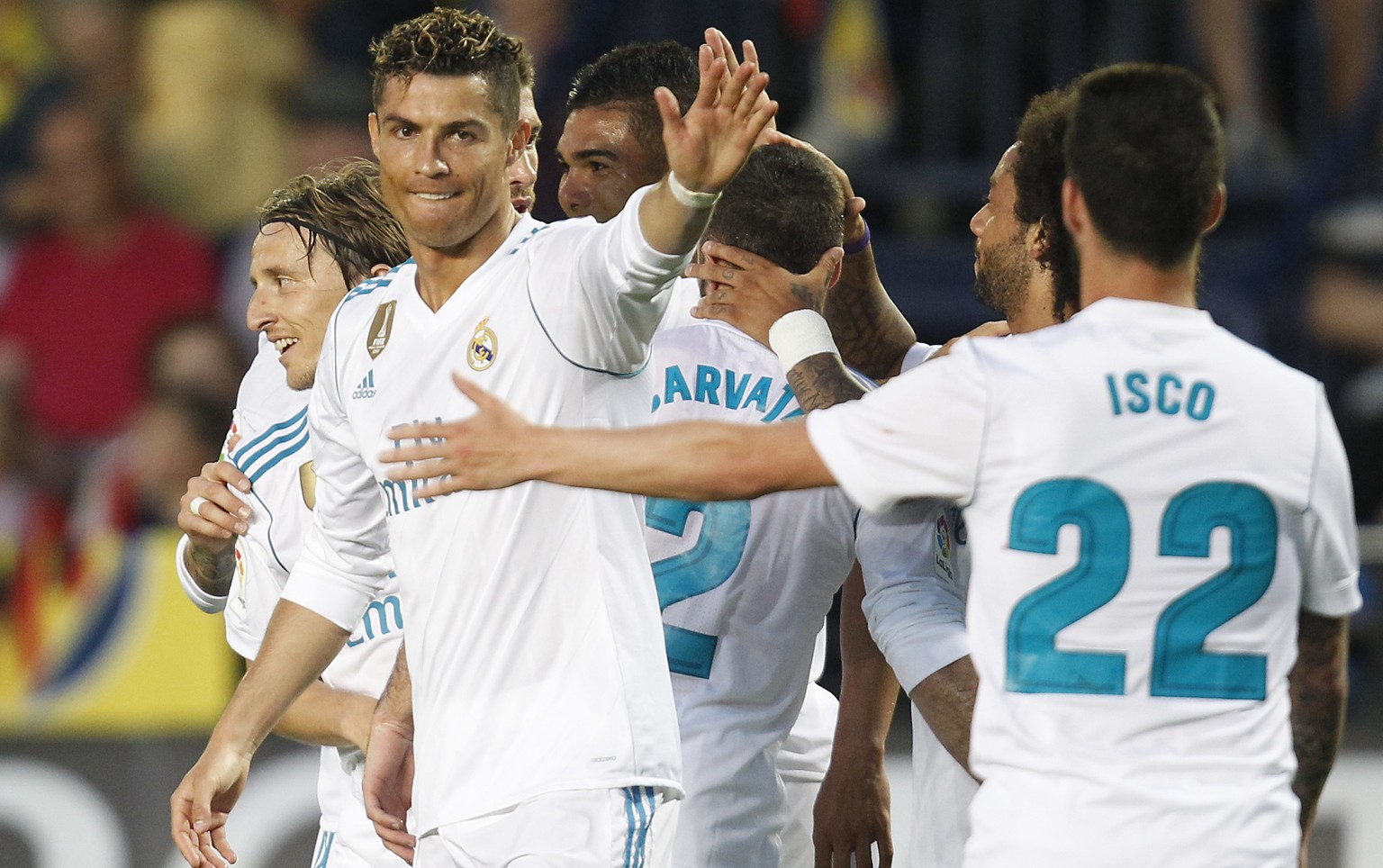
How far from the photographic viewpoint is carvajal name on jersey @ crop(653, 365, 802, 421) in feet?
12.2

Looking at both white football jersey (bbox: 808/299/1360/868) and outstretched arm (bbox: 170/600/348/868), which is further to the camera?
outstretched arm (bbox: 170/600/348/868)

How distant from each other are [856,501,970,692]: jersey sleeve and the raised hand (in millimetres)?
820

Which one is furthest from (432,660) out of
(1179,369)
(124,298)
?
(124,298)

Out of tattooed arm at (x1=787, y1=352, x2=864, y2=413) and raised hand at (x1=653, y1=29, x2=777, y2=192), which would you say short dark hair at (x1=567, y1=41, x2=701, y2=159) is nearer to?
tattooed arm at (x1=787, y1=352, x2=864, y2=413)

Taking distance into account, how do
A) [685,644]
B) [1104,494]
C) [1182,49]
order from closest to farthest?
[1104,494]
[685,644]
[1182,49]

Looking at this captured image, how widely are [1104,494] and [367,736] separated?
6.05ft

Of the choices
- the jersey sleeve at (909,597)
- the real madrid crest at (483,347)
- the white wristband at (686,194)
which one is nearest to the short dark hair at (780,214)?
the jersey sleeve at (909,597)

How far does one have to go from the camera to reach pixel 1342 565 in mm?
2670

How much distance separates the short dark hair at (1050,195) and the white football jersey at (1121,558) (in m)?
0.83

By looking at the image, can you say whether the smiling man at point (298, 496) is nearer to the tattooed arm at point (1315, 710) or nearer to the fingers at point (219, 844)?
the fingers at point (219, 844)

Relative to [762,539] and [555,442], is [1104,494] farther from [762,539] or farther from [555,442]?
[762,539]

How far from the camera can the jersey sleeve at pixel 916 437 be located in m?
2.53

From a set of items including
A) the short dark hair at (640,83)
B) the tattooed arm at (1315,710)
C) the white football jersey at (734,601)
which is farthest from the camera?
the short dark hair at (640,83)

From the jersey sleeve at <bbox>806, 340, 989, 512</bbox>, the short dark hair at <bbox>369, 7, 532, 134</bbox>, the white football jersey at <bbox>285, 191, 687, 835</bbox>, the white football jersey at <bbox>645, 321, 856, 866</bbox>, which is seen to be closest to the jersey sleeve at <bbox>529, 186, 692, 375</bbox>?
the white football jersey at <bbox>285, 191, 687, 835</bbox>
